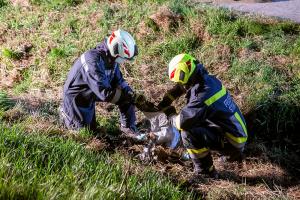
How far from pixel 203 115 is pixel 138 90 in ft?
8.39

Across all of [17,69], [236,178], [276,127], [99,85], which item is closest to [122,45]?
[99,85]

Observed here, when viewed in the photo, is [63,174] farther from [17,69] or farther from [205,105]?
[17,69]

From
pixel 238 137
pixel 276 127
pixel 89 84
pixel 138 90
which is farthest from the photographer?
pixel 138 90

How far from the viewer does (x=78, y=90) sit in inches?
243

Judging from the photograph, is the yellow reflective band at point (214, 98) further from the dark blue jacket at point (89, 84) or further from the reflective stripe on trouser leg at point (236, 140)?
the dark blue jacket at point (89, 84)

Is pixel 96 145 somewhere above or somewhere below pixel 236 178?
Result: above

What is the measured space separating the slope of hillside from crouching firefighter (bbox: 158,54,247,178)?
0.38 meters

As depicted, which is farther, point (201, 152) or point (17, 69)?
point (17, 69)

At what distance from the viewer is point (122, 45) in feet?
18.7

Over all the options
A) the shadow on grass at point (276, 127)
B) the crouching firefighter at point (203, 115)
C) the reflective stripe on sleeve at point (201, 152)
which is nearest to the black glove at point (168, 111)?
the crouching firefighter at point (203, 115)

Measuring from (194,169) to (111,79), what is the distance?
1730mm

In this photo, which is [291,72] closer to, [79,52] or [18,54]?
[79,52]

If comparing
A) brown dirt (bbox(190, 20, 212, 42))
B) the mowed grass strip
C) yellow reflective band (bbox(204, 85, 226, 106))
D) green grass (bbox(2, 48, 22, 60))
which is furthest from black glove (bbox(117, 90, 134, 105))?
green grass (bbox(2, 48, 22, 60))

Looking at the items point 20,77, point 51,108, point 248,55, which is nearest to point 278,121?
point 248,55
